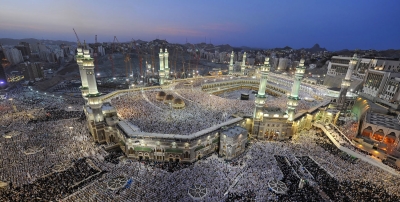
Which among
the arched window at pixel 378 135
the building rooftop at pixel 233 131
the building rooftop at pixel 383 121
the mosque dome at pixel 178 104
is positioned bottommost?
the arched window at pixel 378 135

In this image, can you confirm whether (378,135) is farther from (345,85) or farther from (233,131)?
(233,131)

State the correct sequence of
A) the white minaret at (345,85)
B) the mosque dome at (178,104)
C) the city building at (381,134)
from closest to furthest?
1. the city building at (381,134)
2. the mosque dome at (178,104)
3. the white minaret at (345,85)

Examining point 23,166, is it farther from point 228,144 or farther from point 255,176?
point 255,176

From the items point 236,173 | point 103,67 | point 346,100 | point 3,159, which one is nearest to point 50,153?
point 3,159

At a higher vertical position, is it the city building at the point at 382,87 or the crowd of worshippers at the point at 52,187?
the city building at the point at 382,87

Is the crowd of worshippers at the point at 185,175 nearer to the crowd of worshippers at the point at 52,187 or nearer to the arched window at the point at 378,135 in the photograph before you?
the crowd of worshippers at the point at 52,187

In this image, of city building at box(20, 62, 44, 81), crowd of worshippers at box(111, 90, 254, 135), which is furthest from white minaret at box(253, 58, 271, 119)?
city building at box(20, 62, 44, 81)

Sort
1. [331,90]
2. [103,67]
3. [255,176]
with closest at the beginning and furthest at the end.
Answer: [255,176], [331,90], [103,67]

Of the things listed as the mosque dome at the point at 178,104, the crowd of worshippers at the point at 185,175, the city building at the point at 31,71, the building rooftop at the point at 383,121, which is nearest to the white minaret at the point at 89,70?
the crowd of worshippers at the point at 185,175
